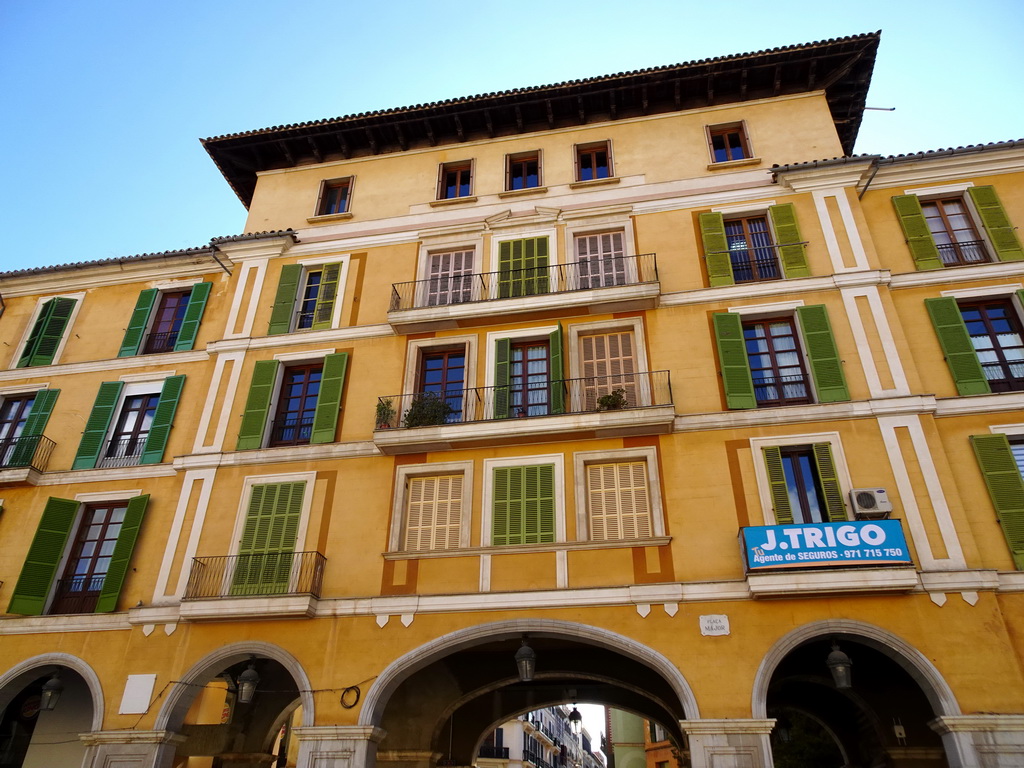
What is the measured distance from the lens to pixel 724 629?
12500 mm

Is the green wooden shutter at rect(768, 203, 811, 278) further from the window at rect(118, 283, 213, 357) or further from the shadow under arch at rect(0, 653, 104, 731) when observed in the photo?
the shadow under arch at rect(0, 653, 104, 731)

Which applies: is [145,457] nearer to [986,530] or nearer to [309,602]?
[309,602]

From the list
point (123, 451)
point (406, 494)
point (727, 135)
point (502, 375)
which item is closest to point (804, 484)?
point (502, 375)

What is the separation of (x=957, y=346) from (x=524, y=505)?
9129mm

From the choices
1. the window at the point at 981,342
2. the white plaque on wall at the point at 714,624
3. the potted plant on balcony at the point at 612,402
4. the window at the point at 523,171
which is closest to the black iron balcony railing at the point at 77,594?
the potted plant on balcony at the point at 612,402

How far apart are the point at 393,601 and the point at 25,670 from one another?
799cm

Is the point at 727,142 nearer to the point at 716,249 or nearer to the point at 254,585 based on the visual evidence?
the point at 716,249

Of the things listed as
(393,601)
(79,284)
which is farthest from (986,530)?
(79,284)

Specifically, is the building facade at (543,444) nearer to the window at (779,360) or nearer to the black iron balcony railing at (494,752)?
the window at (779,360)

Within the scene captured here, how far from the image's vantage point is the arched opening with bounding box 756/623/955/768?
1197cm

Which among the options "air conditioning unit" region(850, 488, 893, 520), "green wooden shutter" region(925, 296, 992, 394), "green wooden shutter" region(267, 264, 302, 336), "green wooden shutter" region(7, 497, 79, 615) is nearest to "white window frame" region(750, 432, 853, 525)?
"air conditioning unit" region(850, 488, 893, 520)

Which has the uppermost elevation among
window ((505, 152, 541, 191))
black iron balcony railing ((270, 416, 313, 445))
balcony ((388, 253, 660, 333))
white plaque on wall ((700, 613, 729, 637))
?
window ((505, 152, 541, 191))

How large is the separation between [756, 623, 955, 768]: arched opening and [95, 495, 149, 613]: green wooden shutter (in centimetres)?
1277

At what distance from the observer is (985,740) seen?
11000mm
